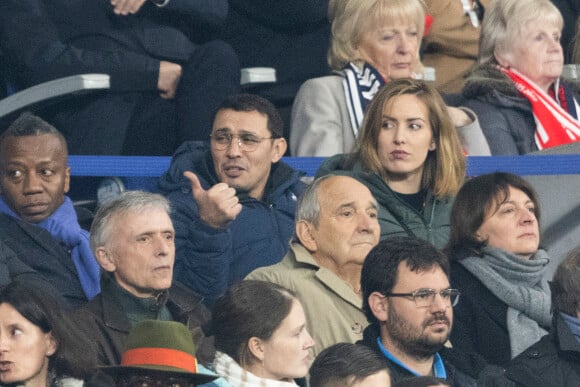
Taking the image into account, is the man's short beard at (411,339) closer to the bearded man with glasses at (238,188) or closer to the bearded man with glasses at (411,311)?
the bearded man with glasses at (411,311)

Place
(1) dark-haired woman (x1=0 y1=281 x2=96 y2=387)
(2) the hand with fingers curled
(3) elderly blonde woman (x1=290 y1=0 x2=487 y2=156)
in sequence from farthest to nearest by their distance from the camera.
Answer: (3) elderly blonde woman (x1=290 y1=0 x2=487 y2=156), (2) the hand with fingers curled, (1) dark-haired woman (x1=0 y1=281 x2=96 y2=387)

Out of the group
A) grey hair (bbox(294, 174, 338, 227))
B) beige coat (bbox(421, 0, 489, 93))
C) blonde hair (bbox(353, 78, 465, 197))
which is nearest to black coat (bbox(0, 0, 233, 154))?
blonde hair (bbox(353, 78, 465, 197))

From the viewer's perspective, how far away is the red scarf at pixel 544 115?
11.2 metres

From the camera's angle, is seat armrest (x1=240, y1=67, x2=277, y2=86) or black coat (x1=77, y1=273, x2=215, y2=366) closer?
black coat (x1=77, y1=273, x2=215, y2=366)

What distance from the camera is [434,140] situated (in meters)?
9.80

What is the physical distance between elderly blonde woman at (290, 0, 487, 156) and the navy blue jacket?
74 centimetres

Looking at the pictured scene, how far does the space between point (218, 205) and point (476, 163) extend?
6.54ft

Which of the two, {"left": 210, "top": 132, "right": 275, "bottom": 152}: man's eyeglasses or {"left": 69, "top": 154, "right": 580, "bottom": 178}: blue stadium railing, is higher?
{"left": 210, "top": 132, "right": 275, "bottom": 152}: man's eyeglasses

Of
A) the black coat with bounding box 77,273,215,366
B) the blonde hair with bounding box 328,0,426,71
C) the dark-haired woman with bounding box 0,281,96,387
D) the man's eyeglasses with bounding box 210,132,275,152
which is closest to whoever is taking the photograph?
the dark-haired woman with bounding box 0,281,96,387

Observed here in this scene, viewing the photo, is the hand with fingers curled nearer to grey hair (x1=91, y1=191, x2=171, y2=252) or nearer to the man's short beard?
grey hair (x1=91, y1=191, x2=171, y2=252)

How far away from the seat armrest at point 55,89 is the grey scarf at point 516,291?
Result: 2.57 meters

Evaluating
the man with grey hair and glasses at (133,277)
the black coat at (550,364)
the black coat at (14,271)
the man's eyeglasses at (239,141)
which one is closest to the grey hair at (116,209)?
the man with grey hair and glasses at (133,277)

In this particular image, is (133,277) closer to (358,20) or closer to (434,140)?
(434,140)

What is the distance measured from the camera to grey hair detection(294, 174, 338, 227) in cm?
902
